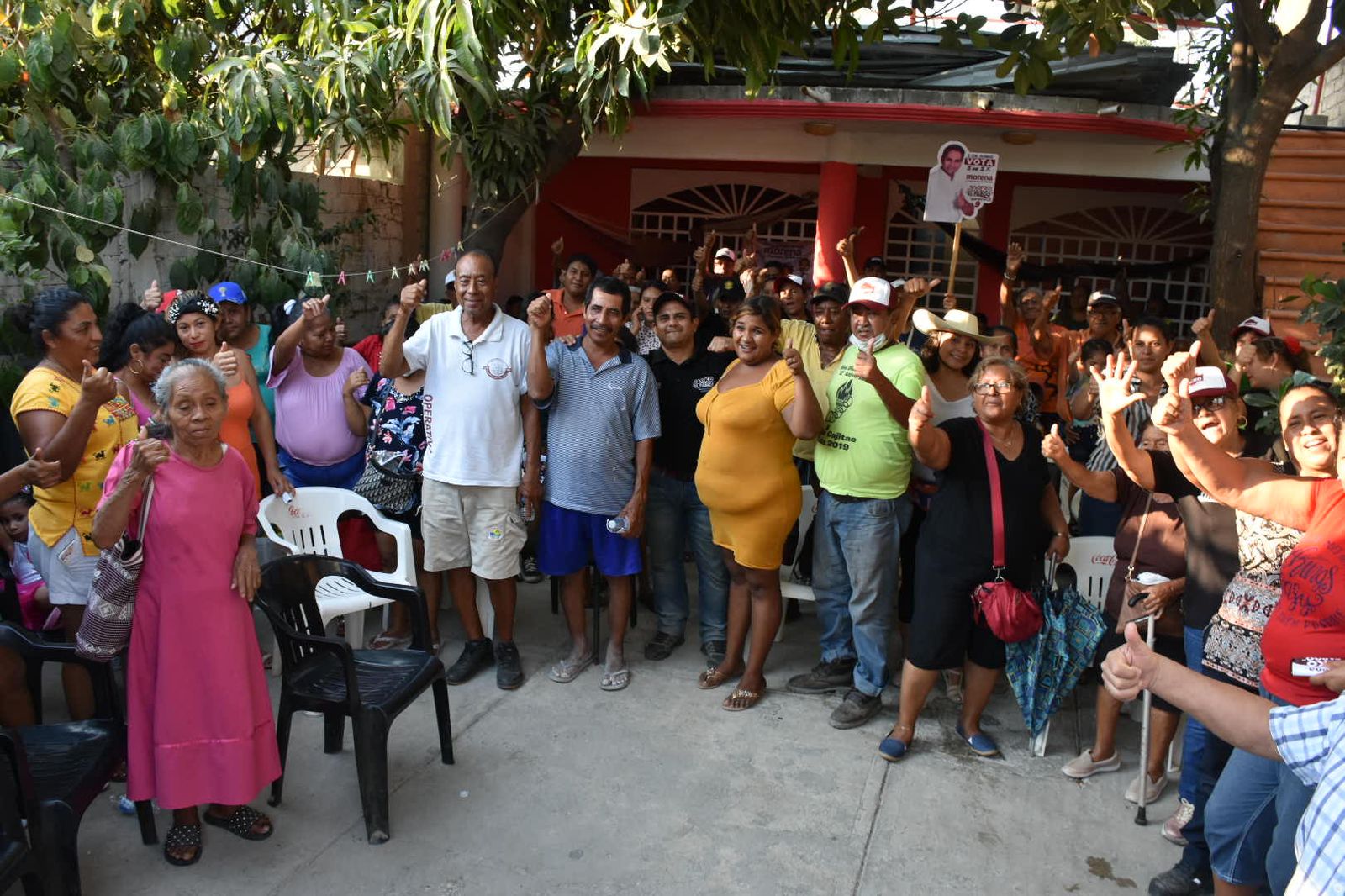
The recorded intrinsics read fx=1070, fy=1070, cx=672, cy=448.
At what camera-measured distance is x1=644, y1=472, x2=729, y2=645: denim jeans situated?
495 centimetres

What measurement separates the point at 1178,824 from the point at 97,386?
3.84m

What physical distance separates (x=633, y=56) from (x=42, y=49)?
3066mm

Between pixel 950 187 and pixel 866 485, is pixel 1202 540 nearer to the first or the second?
pixel 866 485

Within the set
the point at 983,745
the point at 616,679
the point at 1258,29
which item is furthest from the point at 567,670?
the point at 1258,29

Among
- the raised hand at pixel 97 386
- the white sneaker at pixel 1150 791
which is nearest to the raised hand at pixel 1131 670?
the white sneaker at pixel 1150 791

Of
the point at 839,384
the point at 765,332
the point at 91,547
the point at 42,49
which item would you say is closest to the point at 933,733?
the point at 839,384

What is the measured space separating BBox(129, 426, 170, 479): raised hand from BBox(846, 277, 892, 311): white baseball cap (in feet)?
8.72

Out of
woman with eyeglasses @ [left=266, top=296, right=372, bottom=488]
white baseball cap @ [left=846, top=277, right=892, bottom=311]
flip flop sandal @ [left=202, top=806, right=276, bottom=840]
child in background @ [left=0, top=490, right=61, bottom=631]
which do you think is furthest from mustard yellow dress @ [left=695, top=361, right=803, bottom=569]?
child in background @ [left=0, top=490, right=61, bottom=631]

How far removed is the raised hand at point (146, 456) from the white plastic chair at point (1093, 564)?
3.48m

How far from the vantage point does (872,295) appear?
439 cm

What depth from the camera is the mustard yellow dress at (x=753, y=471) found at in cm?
447

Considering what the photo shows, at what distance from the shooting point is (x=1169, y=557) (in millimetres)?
3957

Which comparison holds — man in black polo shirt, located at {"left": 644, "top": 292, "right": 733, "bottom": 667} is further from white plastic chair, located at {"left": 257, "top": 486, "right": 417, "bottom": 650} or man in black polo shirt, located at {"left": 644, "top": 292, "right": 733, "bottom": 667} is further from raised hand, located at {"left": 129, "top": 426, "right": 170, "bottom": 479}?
raised hand, located at {"left": 129, "top": 426, "right": 170, "bottom": 479}

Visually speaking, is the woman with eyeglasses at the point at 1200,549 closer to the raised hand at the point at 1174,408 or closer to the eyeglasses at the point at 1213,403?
the eyeglasses at the point at 1213,403
